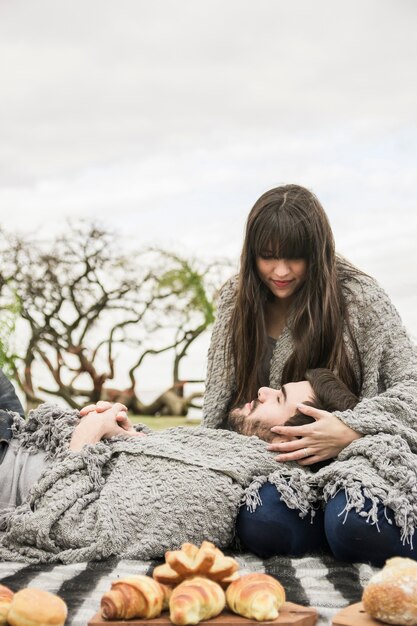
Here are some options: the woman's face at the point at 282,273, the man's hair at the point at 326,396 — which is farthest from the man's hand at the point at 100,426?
the woman's face at the point at 282,273

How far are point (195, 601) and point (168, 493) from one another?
0.90m

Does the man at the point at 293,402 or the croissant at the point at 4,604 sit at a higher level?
the man at the point at 293,402

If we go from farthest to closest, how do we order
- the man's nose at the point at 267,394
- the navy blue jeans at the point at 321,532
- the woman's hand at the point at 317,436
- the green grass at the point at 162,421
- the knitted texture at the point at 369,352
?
the green grass at the point at 162,421 < the knitted texture at the point at 369,352 < the man's nose at the point at 267,394 < the woman's hand at the point at 317,436 < the navy blue jeans at the point at 321,532

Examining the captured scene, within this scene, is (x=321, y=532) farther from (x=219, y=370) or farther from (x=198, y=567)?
(x=198, y=567)

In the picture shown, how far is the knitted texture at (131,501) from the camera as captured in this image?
2434 mm

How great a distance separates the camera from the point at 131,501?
2.49m

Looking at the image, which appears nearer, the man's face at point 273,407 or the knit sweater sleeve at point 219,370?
the man's face at point 273,407

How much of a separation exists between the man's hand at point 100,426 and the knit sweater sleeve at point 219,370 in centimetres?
38

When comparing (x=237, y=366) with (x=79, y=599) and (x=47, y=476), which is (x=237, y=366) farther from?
(x=79, y=599)

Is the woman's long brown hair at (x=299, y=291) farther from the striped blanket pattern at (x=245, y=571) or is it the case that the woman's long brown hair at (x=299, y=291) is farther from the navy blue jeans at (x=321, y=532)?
the striped blanket pattern at (x=245, y=571)

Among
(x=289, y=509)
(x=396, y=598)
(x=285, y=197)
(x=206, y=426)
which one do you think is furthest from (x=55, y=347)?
(x=396, y=598)

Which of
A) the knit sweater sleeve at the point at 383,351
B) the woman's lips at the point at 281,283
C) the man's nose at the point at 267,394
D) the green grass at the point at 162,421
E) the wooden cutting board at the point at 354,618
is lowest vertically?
the wooden cutting board at the point at 354,618

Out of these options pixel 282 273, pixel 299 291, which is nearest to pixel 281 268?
pixel 282 273

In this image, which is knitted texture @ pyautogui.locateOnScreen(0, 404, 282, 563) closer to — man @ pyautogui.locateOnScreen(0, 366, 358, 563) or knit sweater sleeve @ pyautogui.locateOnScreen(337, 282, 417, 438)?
man @ pyautogui.locateOnScreen(0, 366, 358, 563)
